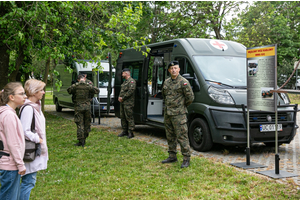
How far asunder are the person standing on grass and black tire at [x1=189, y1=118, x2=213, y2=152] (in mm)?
4215

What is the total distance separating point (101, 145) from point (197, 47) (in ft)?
11.1

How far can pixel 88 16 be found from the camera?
10.1 m

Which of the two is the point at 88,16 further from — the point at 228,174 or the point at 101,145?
the point at 228,174

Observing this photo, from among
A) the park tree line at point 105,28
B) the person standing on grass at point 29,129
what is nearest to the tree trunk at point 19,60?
the park tree line at point 105,28

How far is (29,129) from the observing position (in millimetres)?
3447

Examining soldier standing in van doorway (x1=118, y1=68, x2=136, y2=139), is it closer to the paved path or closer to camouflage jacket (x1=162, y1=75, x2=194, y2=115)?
the paved path

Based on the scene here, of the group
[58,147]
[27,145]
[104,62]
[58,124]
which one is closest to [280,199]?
[27,145]

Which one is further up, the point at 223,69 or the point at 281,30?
the point at 281,30

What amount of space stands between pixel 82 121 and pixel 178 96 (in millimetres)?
3194

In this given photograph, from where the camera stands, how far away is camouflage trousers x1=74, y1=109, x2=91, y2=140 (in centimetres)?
823

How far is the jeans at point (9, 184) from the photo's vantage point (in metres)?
3.23

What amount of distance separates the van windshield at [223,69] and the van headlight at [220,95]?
1.14ft

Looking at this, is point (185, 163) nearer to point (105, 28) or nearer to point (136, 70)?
point (136, 70)

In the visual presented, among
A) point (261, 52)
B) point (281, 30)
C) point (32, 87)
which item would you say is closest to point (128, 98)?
point (261, 52)
